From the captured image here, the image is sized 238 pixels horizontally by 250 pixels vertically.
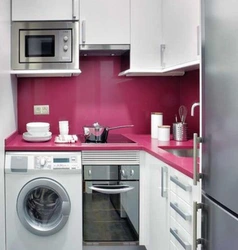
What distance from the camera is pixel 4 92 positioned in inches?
103

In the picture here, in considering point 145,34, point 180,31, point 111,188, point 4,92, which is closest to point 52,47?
point 4,92

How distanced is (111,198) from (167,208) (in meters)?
0.70

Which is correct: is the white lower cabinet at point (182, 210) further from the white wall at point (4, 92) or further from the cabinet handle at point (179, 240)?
the white wall at point (4, 92)

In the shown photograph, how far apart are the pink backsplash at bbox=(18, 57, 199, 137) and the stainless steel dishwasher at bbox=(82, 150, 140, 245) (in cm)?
77

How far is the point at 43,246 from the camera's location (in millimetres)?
2645

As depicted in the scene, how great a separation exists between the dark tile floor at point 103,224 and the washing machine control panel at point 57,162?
311 millimetres

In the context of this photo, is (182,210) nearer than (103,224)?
Yes

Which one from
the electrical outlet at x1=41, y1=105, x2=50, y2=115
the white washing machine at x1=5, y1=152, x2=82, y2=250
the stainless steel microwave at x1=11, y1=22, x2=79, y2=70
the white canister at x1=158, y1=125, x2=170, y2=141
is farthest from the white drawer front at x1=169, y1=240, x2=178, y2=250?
the electrical outlet at x1=41, y1=105, x2=50, y2=115

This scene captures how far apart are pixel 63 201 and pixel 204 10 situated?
1780 millimetres

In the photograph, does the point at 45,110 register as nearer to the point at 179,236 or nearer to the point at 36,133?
the point at 36,133

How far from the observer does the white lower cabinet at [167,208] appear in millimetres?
1627

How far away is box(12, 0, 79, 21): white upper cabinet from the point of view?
2844 mm

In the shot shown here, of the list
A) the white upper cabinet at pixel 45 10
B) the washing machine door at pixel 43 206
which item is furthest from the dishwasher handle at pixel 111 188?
the white upper cabinet at pixel 45 10

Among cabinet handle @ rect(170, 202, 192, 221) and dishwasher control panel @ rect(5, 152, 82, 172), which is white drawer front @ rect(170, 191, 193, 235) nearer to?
cabinet handle @ rect(170, 202, 192, 221)
